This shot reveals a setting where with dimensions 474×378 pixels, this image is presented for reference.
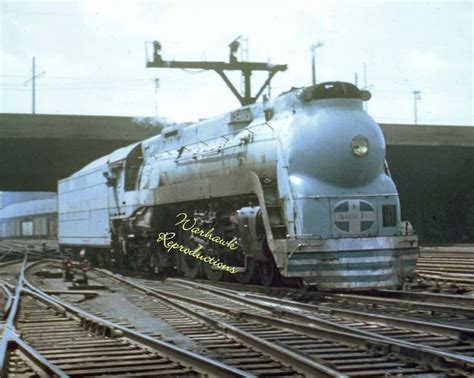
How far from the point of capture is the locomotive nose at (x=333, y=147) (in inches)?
416

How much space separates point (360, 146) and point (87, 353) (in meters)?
5.98

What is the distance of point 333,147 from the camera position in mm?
10586

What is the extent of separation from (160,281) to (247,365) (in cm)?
911

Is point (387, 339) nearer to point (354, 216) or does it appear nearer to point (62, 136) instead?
point (354, 216)

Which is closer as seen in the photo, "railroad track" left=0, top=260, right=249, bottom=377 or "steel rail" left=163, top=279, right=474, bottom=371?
"steel rail" left=163, top=279, right=474, bottom=371

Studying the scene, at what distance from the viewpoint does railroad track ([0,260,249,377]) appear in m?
5.36

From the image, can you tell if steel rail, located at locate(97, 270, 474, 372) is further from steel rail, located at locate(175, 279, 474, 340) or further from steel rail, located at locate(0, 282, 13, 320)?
steel rail, located at locate(0, 282, 13, 320)

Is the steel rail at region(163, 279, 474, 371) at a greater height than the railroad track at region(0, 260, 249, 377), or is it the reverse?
the steel rail at region(163, 279, 474, 371)

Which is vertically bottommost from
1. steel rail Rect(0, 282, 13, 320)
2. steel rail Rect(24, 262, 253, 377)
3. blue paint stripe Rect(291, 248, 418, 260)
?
steel rail Rect(0, 282, 13, 320)

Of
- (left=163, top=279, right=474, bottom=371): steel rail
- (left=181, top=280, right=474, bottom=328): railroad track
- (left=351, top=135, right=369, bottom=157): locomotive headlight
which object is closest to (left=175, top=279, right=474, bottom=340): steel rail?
(left=181, top=280, right=474, bottom=328): railroad track

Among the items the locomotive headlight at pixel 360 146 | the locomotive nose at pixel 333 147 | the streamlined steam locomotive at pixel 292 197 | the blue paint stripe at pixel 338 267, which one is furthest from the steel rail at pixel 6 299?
the locomotive headlight at pixel 360 146

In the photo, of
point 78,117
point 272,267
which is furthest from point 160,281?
point 78,117

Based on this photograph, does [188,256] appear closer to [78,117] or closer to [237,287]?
[237,287]

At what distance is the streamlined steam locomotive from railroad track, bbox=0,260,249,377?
3.37 metres
